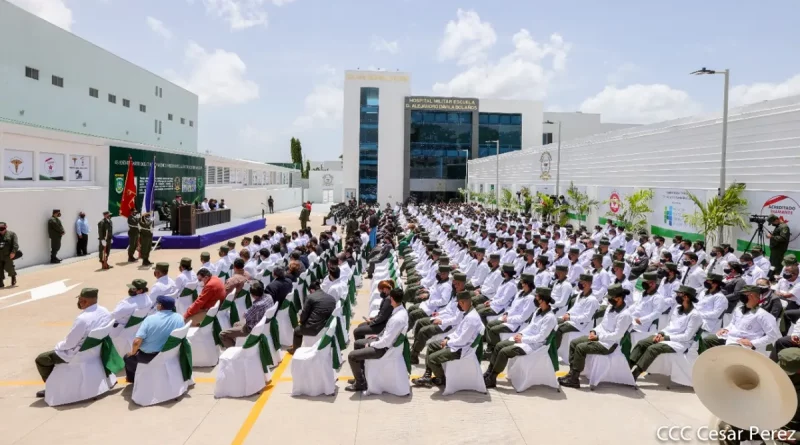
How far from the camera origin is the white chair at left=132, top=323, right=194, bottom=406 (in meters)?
7.02

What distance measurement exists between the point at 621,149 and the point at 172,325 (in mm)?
22169

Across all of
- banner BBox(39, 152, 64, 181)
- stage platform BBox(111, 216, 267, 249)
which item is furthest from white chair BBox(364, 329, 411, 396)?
stage platform BBox(111, 216, 267, 249)

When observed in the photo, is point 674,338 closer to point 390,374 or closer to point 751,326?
point 751,326

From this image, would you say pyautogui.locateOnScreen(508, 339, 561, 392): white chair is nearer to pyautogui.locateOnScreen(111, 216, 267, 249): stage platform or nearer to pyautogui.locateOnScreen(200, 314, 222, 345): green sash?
pyautogui.locateOnScreen(200, 314, 222, 345): green sash

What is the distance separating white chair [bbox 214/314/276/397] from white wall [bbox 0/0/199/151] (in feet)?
71.0

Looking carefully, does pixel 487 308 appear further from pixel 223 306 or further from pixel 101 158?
pixel 101 158

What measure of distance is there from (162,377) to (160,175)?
76.3ft

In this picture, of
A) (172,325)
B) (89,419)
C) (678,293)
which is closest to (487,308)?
(678,293)

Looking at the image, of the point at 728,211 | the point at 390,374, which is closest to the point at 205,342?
the point at 390,374

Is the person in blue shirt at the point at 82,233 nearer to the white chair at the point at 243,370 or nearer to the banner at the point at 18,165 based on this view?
the banner at the point at 18,165

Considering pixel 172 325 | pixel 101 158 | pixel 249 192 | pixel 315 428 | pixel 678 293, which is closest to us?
pixel 315 428

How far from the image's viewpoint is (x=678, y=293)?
8.09 metres

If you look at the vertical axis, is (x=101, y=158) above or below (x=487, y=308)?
above

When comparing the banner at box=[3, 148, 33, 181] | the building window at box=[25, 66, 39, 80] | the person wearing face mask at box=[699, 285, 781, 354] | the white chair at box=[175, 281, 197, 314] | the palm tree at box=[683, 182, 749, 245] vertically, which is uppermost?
the building window at box=[25, 66, 39, 80]
